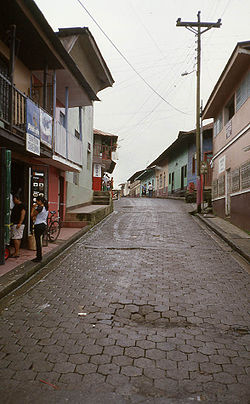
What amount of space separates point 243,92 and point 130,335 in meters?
11.0

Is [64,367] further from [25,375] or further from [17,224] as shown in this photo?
[17,224]

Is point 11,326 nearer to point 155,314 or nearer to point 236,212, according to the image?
point 155,314

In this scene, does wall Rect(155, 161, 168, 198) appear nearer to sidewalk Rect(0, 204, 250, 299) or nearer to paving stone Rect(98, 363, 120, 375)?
sidewalk Rect(0, 204, 250, 299)

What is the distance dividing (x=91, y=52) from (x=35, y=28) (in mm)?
7670

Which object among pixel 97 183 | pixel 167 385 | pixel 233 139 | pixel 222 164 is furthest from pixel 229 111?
pixel 97 183

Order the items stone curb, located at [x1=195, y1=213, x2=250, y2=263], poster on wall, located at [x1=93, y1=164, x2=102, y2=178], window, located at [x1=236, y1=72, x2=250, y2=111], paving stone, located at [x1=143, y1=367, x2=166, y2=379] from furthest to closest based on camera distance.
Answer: poster on wall, located at [x1=93, y1=164, x2=102, y2=178]
window, located at [x1=236, y1=72, x2=250, y2=111]
stone curb, located at [x1=195, y1=213, x2=250, y2=263]
paving stone, located at [x1=143, y1=367, x2=166, y2=379]

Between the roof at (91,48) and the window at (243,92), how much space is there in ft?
21.8

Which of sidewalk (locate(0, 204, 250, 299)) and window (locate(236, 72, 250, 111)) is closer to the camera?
sidewalk (locate(0, 204, 250, 299))

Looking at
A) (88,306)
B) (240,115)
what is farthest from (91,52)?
(88,306)

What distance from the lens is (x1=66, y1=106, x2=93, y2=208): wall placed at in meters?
15.4

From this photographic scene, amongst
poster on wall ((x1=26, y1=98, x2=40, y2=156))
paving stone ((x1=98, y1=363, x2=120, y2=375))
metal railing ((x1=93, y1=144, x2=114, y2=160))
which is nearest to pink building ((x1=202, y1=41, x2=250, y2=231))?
poster on wall ((x1=26, y1=98, x2=40, y2=156))


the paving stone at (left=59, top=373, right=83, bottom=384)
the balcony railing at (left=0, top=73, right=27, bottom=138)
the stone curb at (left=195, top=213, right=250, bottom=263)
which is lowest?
the paving stone at (left=59, top=373, right=83, bottom=384)

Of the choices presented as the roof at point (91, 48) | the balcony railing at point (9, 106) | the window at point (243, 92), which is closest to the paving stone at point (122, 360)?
the balcony railing at point (9, 106)

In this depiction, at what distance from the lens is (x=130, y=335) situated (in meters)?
3.83
